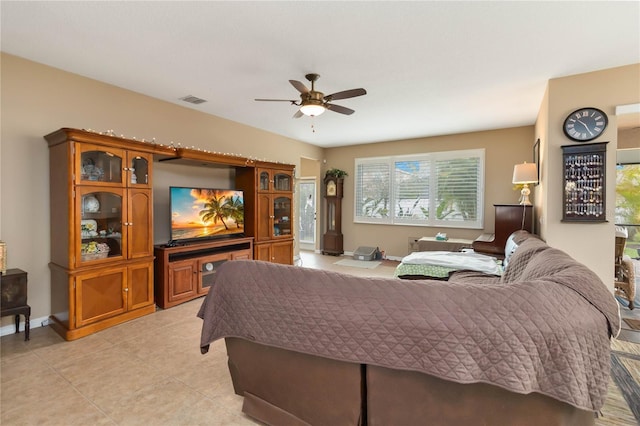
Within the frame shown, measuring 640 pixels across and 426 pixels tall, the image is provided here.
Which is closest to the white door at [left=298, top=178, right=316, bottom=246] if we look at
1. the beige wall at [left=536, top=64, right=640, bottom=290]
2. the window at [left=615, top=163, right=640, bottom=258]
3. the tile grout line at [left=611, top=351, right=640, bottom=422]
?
the beige wall at [left=536, top=64, right=640, bottom=290]

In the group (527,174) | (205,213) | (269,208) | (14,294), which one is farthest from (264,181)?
(527,174)

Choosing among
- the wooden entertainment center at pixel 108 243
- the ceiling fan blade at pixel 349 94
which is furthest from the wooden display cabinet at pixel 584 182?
the wooden entertainment center at pixel 108 243

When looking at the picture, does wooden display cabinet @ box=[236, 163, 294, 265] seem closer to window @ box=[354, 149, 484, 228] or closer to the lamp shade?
window @ box=[354, 149, 484, 228]

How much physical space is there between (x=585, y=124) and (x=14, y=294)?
227 inches

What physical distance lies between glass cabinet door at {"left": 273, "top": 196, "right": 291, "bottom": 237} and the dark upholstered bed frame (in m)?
3.51

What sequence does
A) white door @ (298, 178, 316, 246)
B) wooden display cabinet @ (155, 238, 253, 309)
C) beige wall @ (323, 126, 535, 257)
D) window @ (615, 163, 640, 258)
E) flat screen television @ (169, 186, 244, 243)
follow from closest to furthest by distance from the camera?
1. wooden display cabinet @ (155, 238, 253, 309)
2. flat screen television @ (169, 186, 244, 243)
3. beige wall @ (323, 126, 535, 257)
4. window @ (615, 163, 640, 258)
5. white door @ (298, 178, 316, 246)

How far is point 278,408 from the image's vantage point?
1.70 meters

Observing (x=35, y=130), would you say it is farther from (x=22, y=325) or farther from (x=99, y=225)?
(x=22, y=325)

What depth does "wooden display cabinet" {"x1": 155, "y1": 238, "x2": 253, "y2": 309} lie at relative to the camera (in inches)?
145

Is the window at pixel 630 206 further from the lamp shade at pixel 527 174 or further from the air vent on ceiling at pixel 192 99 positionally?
the air vent on ceiling at pixel 192 99

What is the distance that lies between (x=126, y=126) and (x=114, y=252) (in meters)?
1.61

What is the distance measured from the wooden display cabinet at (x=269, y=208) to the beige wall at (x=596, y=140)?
3746mm

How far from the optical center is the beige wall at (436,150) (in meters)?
5.60

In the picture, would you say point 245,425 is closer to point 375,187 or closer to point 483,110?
point 483,110
